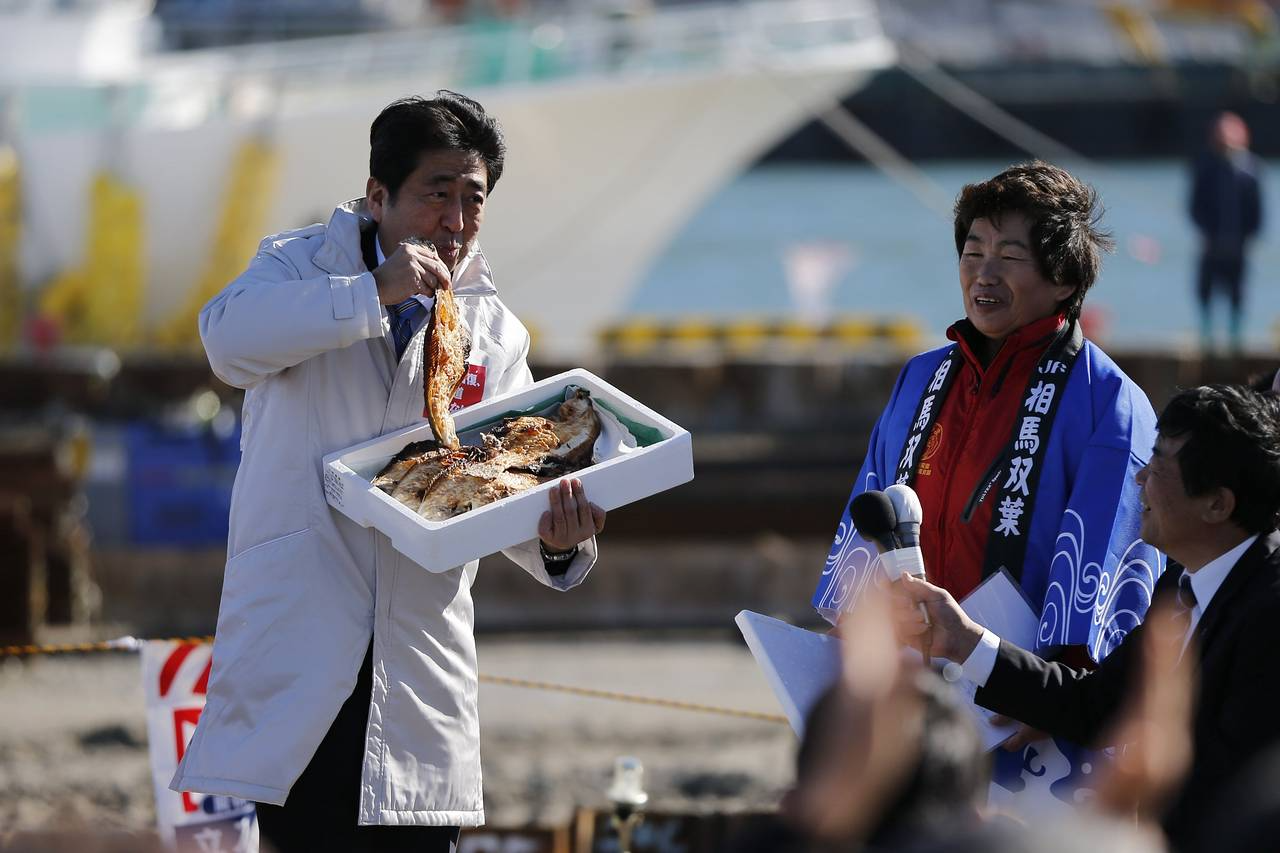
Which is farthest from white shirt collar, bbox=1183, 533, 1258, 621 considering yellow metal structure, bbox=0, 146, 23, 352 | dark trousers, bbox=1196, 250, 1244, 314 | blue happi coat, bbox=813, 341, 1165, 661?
yellow metal structure, bbox=0, 146, 23, 352

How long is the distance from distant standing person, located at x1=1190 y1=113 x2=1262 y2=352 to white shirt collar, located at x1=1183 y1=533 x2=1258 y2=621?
1182 cm

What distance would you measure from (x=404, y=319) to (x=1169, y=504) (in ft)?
5.01

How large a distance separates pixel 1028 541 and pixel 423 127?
1.44 metres

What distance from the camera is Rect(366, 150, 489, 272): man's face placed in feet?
10.4

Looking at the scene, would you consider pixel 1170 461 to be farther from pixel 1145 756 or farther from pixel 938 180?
pixel 938 180

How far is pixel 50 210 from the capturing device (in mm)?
16969

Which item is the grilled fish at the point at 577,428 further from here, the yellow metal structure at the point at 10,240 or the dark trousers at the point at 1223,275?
the yellow metal structure at the point at 10,240

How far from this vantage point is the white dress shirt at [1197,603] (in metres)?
2.83

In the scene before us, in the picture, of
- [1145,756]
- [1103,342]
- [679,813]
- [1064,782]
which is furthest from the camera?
[1103,342]

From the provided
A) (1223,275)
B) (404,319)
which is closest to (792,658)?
(404,319)

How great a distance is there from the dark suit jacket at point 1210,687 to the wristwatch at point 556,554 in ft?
2.86

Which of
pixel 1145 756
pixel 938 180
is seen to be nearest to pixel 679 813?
pixel 1145 756

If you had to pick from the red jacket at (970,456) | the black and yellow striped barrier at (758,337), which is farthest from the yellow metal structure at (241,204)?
the red jacket at (970,456)

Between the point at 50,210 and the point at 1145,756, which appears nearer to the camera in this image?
the point at 1145,756
